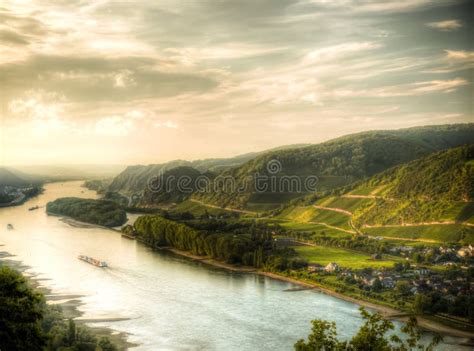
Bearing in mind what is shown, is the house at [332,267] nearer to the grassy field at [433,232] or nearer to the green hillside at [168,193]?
the grassy field at [433,232]

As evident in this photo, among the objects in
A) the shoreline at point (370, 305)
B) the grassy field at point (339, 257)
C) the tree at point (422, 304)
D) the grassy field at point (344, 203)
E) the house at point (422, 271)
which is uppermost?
the grassy field at point (344, 203)

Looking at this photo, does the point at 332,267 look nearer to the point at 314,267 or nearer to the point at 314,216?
the point at 314,267

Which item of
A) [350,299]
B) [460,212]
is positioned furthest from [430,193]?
[350,299]

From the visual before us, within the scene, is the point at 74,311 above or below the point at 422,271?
below

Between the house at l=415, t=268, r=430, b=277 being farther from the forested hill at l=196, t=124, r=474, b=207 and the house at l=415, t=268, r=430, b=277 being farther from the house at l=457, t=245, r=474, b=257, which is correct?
the forested hill at l=196, t=124, r=474, b=207

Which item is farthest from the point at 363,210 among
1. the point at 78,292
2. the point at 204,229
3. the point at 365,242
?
the point at 78,292

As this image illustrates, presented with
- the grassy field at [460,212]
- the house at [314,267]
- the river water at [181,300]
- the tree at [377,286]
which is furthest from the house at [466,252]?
the river water at [181,300]

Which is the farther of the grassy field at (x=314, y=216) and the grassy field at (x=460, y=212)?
the grassy field at (x=314, y=216)

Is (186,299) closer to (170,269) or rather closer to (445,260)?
(170,269)
